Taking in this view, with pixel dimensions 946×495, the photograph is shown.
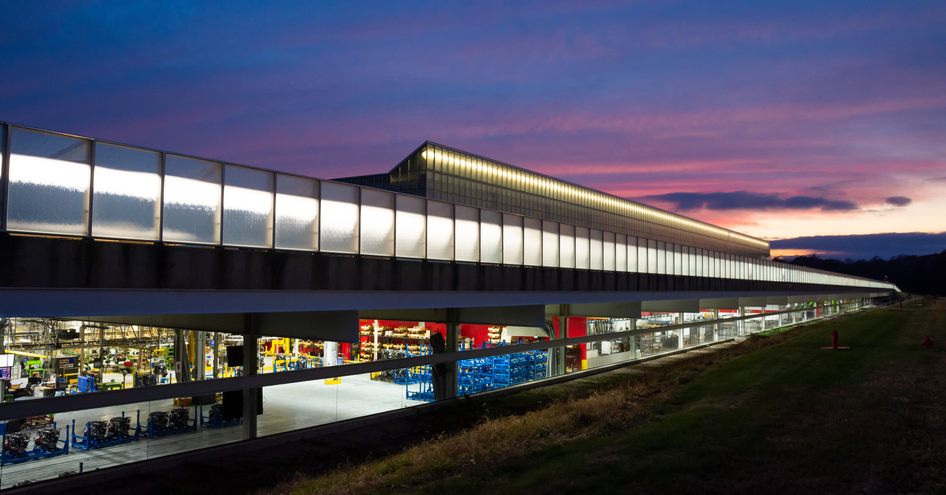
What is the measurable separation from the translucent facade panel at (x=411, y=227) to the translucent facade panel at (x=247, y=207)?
15.3 ft

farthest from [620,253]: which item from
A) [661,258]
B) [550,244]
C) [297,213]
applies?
[297,213]

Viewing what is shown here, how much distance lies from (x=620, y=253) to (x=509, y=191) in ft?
132

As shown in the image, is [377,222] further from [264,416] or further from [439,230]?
[264,416]

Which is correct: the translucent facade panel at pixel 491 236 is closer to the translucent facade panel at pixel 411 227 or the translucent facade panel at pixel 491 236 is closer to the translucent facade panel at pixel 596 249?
the translucent facade panel at pixel 411 227

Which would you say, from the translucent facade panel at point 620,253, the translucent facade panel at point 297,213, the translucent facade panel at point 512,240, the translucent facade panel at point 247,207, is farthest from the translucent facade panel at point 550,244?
the translucent facade panel at point 247,207

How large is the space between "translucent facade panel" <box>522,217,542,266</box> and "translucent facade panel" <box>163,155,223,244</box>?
1360 centimetres

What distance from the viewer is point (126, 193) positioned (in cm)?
1384

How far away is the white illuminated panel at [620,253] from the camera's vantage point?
116 ft

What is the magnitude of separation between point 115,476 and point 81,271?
4.89 meters

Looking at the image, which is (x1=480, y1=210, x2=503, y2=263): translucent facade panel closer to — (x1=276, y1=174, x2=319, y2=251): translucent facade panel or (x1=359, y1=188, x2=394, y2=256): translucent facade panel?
(x1=359, y1=188, x2=394, y2=256): translucent facade panel

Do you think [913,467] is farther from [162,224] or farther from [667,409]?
[162,224]

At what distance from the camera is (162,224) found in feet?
47.4

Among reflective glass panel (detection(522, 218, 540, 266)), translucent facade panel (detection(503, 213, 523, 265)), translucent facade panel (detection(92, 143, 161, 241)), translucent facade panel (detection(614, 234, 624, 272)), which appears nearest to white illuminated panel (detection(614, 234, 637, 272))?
translucent facade panel (detection(614, 234, 624, 272))

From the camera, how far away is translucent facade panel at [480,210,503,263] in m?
24.6
